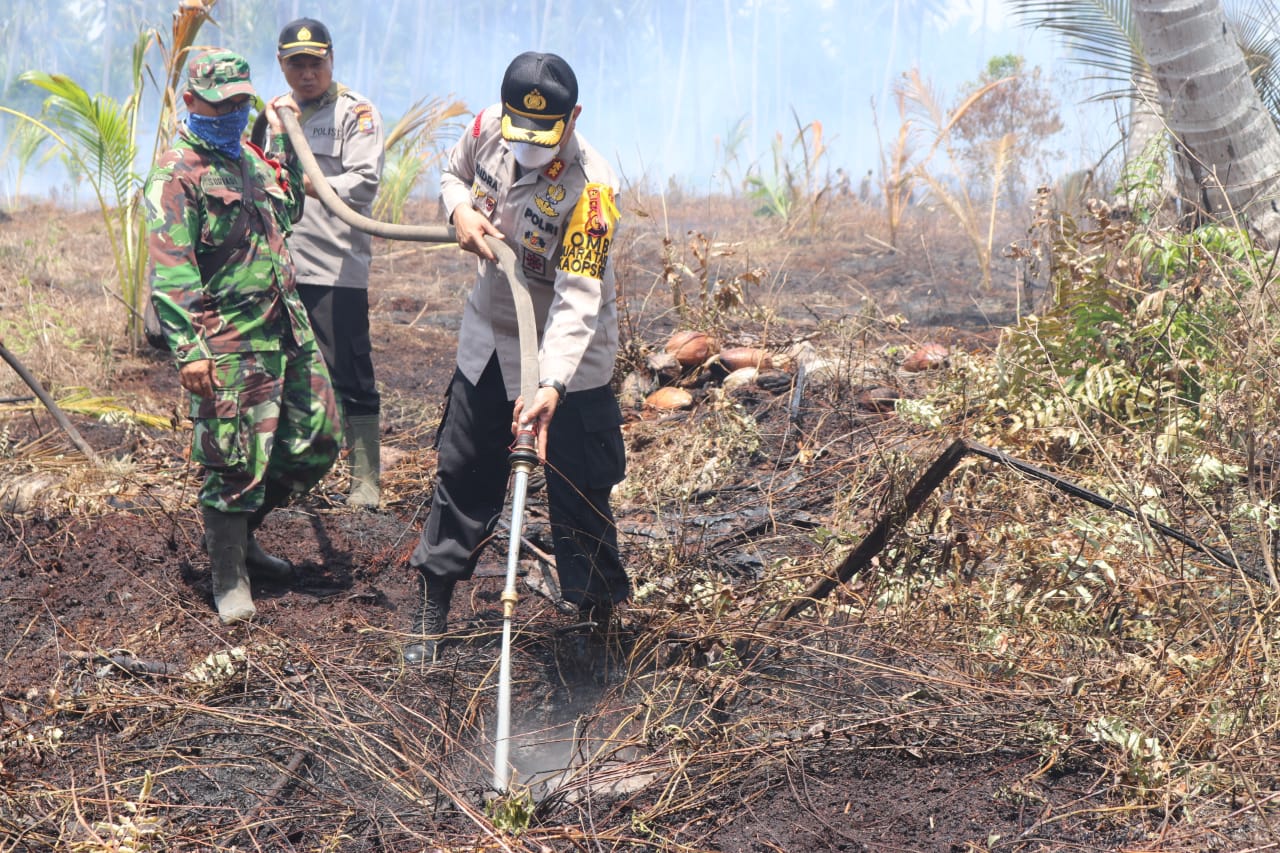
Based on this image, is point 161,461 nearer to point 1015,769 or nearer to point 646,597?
point 646,597

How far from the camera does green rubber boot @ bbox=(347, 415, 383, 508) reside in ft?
14.1

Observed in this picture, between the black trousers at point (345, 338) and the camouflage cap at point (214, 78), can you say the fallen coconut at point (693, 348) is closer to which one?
the black trousers at point (345, 338)

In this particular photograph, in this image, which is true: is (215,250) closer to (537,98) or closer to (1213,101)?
(537,98)

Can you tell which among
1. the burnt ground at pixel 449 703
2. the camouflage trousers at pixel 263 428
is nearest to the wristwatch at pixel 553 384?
the burnt ground at pixel 449 703

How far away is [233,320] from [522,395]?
1.20 meters

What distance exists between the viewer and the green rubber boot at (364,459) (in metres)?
4.31

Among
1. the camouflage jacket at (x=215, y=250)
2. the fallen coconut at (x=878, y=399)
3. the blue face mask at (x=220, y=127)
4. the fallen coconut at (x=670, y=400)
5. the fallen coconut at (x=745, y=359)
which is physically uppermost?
the blue face mask at (x=220, y=127)

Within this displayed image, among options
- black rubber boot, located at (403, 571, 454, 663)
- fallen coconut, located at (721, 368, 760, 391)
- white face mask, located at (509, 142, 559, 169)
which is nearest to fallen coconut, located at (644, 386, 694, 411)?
fallen coconut, located at (721, 368, 760, 391)

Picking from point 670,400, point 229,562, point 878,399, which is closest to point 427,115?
point 670,400

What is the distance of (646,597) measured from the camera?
128 inches

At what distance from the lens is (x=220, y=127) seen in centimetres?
309

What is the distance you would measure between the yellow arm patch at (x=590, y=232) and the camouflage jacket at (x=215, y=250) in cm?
110

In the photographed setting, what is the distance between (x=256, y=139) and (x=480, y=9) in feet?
158

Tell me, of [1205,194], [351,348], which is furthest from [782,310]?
[351,348]
